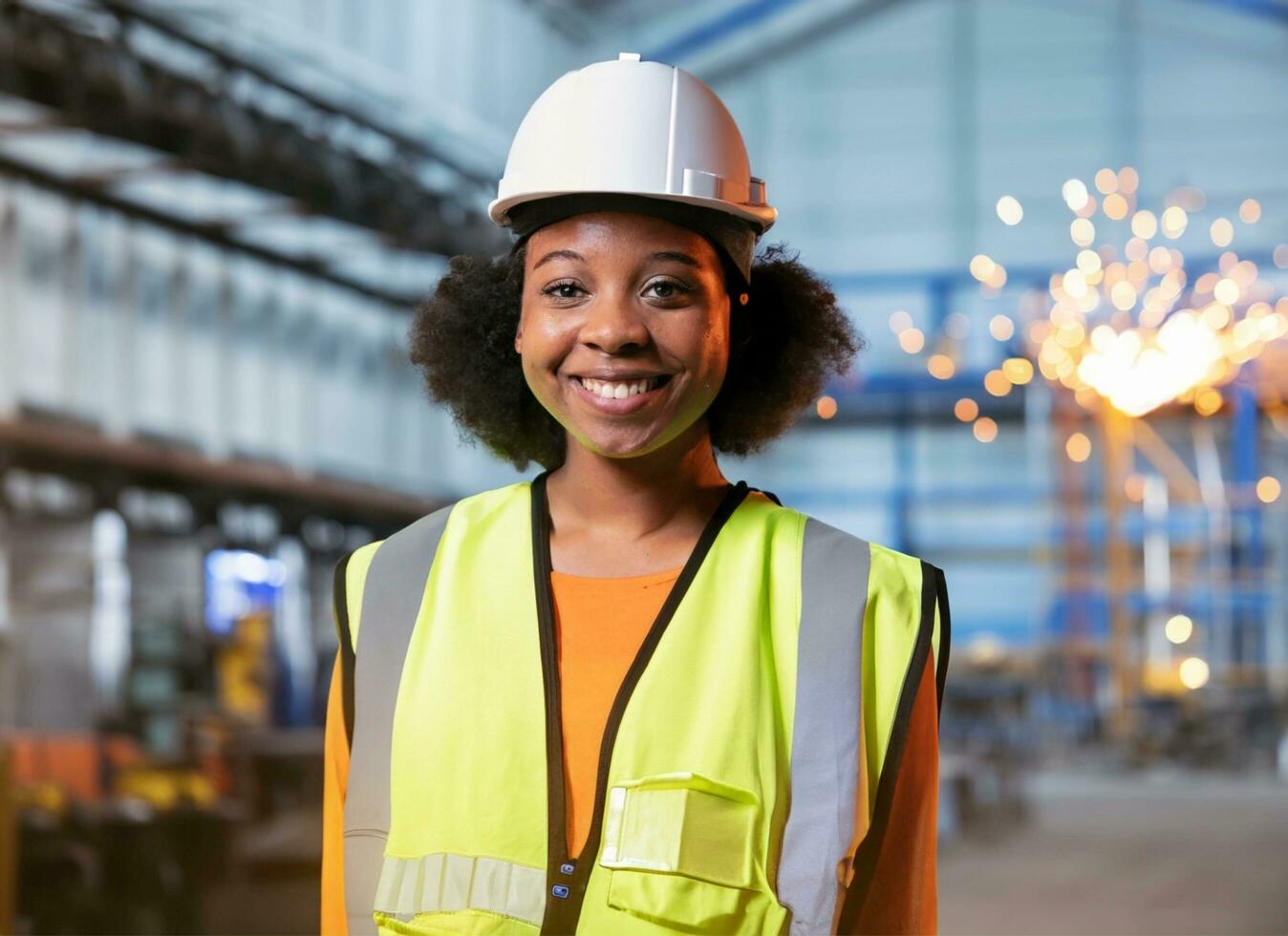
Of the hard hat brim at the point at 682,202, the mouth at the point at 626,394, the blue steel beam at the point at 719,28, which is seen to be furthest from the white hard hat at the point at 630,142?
the blue steel beam at the point at 719,28

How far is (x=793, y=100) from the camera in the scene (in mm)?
13867

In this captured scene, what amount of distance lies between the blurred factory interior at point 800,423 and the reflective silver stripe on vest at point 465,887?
360cm

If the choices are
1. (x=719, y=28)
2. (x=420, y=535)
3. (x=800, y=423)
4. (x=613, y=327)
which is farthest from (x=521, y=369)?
(x=719, y=28)

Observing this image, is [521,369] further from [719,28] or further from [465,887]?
[719,28]

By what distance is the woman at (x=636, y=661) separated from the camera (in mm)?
1325

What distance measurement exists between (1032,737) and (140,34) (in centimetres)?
719

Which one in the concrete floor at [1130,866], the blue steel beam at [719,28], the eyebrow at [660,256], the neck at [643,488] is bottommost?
the concrete floor at [1130,866]

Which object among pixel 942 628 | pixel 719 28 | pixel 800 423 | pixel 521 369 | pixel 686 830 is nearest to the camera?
pixel 686 830

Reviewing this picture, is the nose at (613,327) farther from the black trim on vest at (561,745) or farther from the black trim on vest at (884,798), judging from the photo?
the black trim on vest at (884,798)

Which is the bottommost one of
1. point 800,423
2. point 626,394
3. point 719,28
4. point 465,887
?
point 465,887

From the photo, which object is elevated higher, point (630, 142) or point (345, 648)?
point (630, 142)

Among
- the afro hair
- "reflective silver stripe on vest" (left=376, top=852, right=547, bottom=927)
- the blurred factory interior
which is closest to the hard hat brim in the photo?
the afro hair

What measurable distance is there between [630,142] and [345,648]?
48cm

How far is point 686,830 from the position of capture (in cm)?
131
